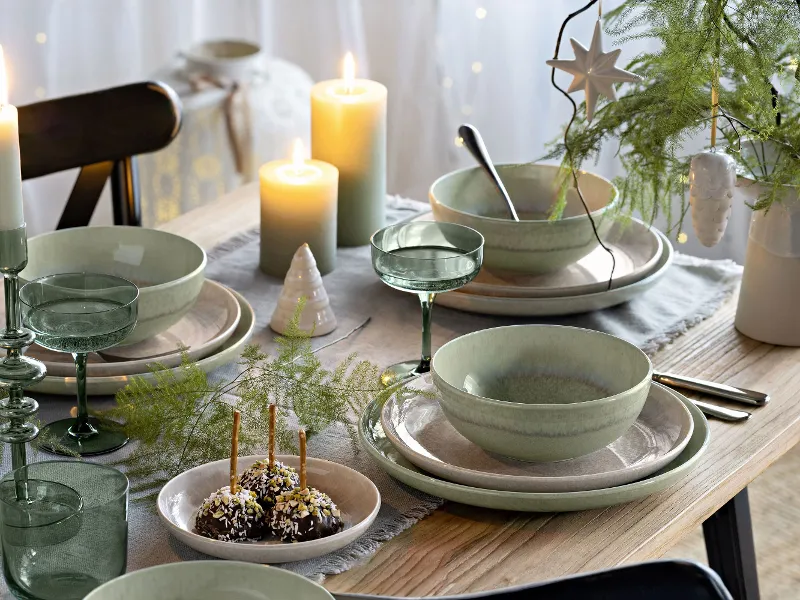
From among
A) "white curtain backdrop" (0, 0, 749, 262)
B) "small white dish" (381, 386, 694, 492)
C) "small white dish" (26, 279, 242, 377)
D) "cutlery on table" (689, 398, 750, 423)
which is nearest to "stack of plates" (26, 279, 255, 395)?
"small white dish" (26, 279, 242, 377)

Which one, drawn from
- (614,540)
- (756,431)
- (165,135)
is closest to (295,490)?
(614,540)

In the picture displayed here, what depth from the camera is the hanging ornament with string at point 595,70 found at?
42.9 inches

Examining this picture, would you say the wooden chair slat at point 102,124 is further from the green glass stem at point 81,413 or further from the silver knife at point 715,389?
the silver knife at point 715,389

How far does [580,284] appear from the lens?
52.6 inches

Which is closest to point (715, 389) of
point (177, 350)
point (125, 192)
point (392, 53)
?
point (177, 350)

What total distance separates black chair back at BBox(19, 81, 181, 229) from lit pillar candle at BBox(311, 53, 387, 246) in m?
0.26

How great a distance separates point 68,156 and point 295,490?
3.09 feet

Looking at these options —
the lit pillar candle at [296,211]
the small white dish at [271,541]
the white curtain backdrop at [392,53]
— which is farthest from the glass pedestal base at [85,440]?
the white curtain backdrop at [392,53]

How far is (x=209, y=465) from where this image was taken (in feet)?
3.02

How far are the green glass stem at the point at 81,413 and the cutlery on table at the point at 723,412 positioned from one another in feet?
1.82

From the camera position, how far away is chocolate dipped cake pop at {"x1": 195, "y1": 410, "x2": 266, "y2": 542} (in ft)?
2.74

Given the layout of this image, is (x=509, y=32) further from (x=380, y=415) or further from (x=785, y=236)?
(x=380, y=415)

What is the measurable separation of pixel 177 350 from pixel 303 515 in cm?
38

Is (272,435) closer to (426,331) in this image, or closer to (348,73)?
(426,331)
